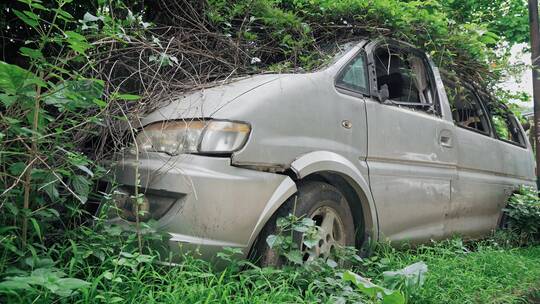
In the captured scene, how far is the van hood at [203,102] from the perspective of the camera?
7.09ft

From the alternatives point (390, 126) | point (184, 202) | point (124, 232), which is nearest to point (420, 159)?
point (390, 126)

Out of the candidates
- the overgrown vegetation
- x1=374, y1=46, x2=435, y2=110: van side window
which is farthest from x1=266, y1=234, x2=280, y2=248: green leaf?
x1=374, y1=46, x2=435, y2=110: van side window

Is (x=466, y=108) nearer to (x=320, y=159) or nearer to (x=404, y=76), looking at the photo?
(x=404, y=76)

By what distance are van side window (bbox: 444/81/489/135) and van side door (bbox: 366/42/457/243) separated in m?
0.34

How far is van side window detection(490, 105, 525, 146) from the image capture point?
15.5ft

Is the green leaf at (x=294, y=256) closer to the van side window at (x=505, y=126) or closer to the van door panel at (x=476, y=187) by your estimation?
the van door panel at (x=476, y=187)

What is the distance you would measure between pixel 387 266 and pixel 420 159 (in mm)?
996

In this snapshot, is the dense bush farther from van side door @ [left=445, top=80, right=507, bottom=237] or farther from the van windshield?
the van windshield

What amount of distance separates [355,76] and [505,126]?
10.3 ft

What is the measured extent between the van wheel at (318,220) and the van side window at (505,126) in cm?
281

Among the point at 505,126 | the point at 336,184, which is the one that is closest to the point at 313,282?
the point at 336,184

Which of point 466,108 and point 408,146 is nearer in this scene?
point 408,146

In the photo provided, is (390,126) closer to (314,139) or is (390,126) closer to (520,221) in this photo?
(314,139)

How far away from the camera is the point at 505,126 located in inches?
202
